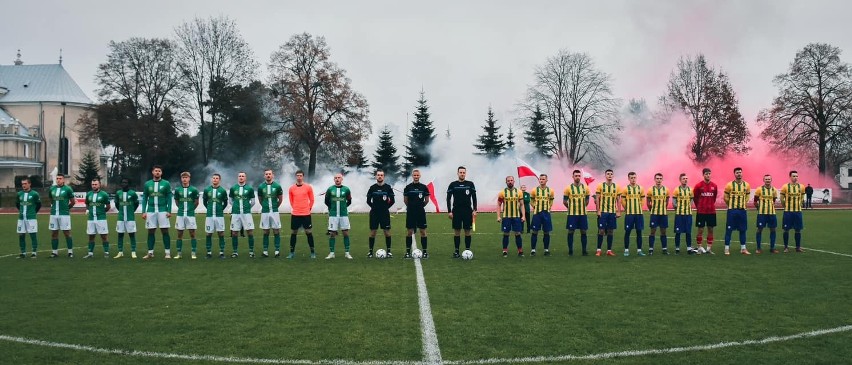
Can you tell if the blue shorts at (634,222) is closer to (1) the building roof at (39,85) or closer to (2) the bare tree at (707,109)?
(2) the bare tree at (707,109)

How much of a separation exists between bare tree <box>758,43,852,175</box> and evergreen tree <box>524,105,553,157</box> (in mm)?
17789

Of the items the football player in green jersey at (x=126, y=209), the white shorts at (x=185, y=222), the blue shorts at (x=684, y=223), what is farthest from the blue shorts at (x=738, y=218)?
the football player in green jersey at (x=126, y=209)

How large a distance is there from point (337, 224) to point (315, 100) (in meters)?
36.1

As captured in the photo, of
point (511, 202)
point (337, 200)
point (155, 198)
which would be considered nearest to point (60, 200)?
point (155, 198)

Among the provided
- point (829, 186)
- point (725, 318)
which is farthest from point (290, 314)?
point (829, 186)

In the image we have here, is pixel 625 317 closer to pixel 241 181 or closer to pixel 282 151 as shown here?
pixel 241 181

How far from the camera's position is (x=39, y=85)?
3270 inches

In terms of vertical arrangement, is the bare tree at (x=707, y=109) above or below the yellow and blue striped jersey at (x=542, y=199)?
above

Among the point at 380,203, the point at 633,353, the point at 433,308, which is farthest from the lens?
the point at 380,203

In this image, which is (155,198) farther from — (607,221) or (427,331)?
(607,221)

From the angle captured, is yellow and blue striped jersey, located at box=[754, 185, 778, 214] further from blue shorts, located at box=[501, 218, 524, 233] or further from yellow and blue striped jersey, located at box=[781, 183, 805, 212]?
blue shorts, located at box=[501, 218, 524, 233]

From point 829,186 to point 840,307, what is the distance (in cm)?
5688

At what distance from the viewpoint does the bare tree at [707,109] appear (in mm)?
49531

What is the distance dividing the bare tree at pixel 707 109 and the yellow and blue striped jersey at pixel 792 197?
35277mm
